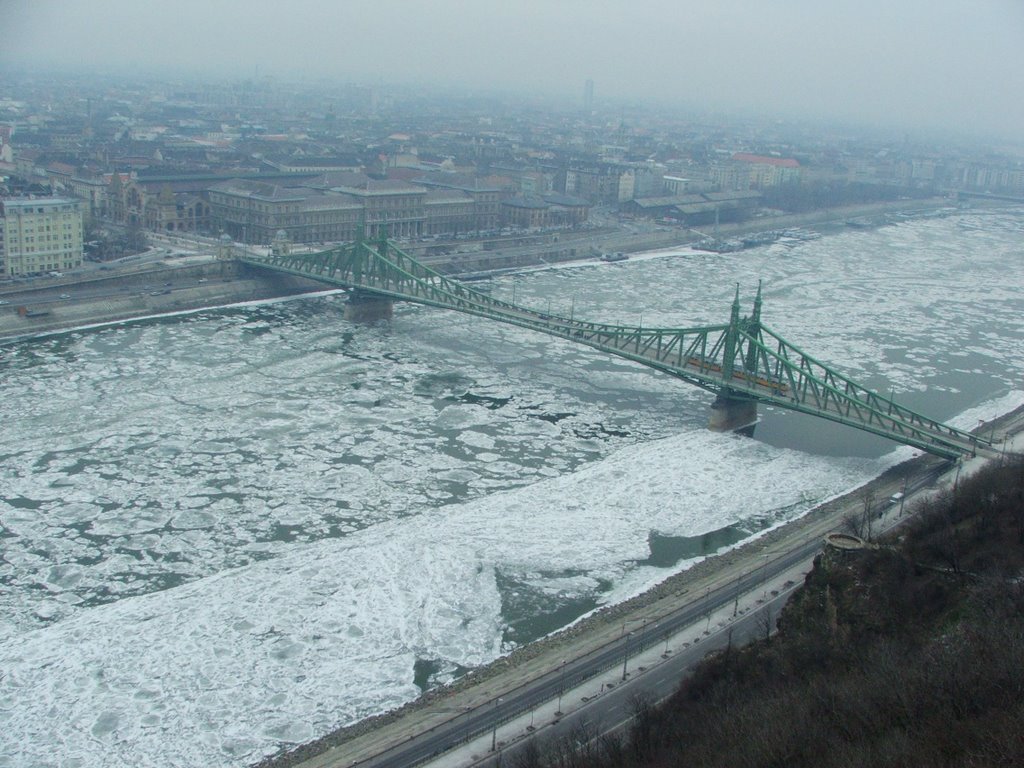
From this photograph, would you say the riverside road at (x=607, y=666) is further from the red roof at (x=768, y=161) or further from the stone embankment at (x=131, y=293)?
the red roof at (x=768, y=161)

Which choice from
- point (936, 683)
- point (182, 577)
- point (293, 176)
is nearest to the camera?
point (936, 683)

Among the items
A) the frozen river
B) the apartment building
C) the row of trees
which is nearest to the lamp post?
the frozen river

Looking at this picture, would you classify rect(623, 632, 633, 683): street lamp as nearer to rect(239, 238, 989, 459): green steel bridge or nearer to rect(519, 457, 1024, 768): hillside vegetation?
rect(519, 457, 1024, 768): hillside vegetation

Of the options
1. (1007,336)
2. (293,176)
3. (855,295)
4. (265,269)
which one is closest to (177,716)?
(265,269)

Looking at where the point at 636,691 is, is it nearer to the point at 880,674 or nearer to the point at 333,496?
the point at 880,674

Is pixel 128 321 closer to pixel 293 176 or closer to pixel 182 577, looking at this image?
pixel 182 577

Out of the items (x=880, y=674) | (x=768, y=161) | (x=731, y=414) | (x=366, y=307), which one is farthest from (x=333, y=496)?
(x=768, y=161)
